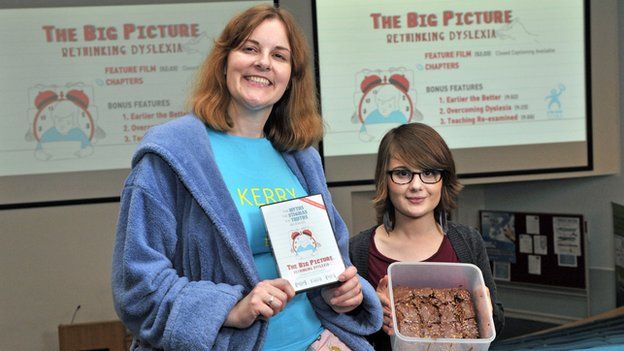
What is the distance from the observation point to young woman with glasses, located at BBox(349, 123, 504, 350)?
6.76ft

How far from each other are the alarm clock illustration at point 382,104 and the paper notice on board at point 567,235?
116 cm

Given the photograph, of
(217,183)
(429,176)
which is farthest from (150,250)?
(429,176)

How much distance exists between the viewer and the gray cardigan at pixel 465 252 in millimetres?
2029

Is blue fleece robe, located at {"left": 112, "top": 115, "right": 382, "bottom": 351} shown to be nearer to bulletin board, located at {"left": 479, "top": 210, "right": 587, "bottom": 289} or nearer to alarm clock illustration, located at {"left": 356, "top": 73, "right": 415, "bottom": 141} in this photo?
alarm clock illustration, located at {"left": 356, "top": 73, "right": 415, "bottom": 141}

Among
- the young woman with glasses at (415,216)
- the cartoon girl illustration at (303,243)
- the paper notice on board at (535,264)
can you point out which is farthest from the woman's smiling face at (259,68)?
the paper notice on board at (535,264)

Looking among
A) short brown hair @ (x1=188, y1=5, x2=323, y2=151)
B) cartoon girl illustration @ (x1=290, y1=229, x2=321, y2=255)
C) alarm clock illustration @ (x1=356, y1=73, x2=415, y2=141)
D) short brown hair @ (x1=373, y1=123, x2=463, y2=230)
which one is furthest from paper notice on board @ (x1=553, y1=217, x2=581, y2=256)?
cartoon girl illustration @ (x1=290, y1=229, x2=321, y2=255)

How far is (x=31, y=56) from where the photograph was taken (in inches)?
155

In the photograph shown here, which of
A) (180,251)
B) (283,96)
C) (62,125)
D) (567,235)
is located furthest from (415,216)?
(567,235)

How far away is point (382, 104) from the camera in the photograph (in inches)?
167

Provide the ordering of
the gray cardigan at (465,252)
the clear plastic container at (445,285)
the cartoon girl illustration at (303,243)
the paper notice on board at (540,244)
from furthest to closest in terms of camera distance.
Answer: the paper notice on board at (540,244)
the gray cardigan at (465,252)
the clear plastic container at (445,285)
the cartoon girl illustration at (303,243)

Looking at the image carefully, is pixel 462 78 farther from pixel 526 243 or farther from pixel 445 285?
pixel 445 285

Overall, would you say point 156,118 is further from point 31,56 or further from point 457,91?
point 457,91

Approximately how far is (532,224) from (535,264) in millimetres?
245

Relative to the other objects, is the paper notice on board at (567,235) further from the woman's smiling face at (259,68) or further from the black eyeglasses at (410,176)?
the woman's smiling face at (259,68)
